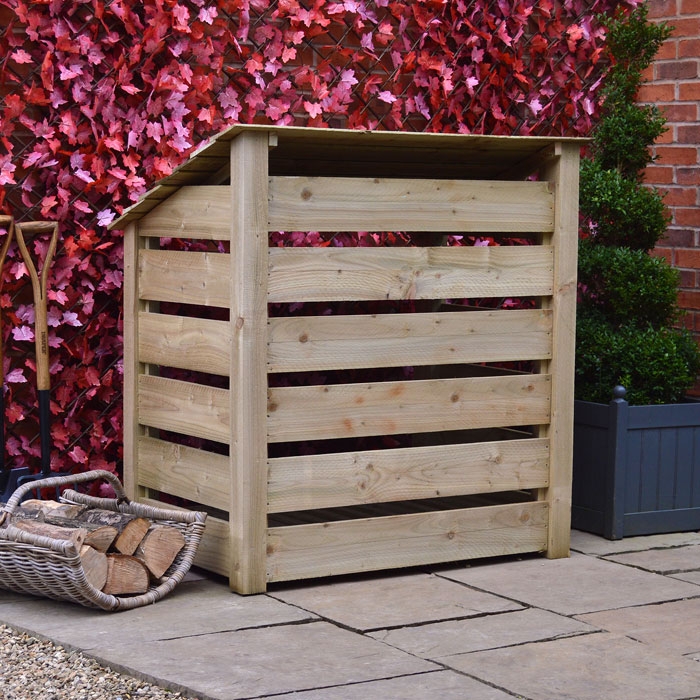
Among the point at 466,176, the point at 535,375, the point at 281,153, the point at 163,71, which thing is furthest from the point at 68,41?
the point at 535,375

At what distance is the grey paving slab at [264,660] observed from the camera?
2920 mm

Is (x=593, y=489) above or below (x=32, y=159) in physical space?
below

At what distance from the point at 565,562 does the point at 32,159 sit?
2.22 meters

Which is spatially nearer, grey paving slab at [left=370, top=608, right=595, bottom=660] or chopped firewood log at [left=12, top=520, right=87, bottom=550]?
grey paving slab at [left=370, top=608, right=595, bottom=660]

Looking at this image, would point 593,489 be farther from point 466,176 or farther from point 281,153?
point 281,153

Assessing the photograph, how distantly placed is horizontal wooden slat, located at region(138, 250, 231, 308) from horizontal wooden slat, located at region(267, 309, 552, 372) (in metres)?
0.21

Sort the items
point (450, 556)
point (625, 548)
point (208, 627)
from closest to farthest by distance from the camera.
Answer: point (208, 627)
point (450, 556)
point (625, 548)

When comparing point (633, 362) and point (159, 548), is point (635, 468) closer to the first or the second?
point (633, 362)

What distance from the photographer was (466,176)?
454 centimetres

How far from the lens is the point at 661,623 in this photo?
3.49 metres

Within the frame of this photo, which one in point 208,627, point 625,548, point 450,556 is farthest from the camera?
point 625,548

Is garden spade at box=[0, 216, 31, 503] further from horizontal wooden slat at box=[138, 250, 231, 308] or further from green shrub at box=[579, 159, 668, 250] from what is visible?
green shrub at box=[579, 159, 668, 250]

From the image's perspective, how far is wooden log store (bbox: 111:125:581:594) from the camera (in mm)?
3680

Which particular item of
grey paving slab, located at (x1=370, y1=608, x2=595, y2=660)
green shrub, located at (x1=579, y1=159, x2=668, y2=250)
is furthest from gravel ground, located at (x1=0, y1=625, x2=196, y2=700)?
green shrub, located at (x1=579, y1=159, x2=668, y2=250)
